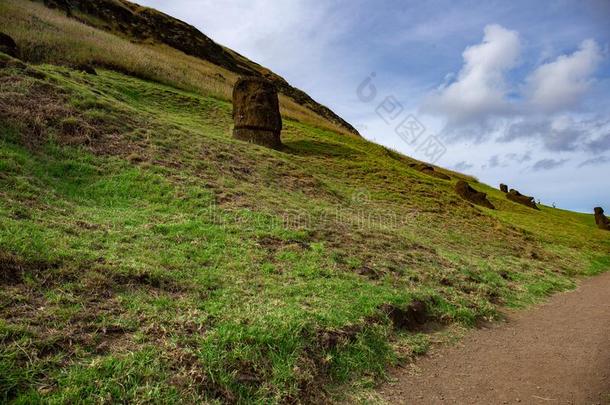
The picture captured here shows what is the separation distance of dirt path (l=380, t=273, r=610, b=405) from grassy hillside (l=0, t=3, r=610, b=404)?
52cm

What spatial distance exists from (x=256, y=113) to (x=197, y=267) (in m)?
16.5

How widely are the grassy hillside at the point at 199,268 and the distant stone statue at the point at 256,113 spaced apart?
3.69m

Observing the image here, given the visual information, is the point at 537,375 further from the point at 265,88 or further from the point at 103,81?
the point at 103,81

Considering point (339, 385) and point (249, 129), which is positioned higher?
point (249, 129)

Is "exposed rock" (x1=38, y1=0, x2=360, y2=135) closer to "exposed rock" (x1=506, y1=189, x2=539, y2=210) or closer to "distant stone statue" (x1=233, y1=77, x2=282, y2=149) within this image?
"exposed rock" (x1=506, y1=189, x2=539, y2=210)

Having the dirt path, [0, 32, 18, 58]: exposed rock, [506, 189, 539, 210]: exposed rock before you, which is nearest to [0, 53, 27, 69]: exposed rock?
[0, 32, 18, 58]: exposed rock

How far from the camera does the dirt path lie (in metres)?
5.83

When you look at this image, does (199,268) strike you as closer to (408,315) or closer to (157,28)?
(408,315)

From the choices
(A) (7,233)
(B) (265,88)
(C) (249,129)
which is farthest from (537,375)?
(B) (265,88)

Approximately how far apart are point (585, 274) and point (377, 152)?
21825mm

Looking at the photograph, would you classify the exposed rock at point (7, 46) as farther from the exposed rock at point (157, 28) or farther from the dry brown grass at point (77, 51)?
the exposed rock at point (157, 28)

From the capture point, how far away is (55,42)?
91.3 ft

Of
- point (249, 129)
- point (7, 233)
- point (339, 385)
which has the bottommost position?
point (339, 385)

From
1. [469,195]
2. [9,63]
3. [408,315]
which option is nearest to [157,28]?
[469,195]
